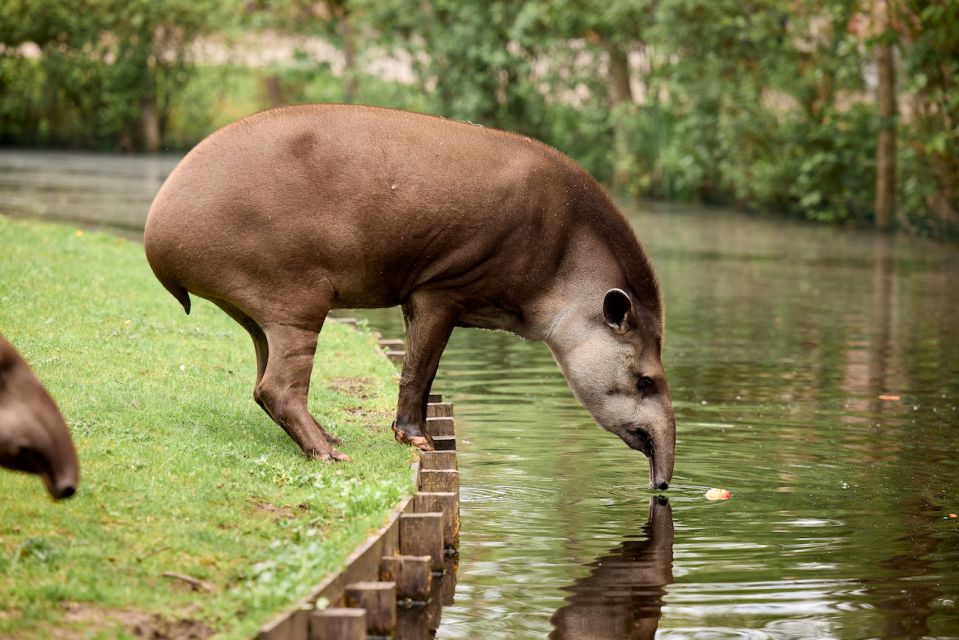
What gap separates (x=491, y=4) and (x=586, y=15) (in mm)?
4070

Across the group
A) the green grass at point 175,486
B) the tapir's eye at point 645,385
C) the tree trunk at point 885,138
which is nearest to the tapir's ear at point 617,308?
the tapir's eye at point 645,385

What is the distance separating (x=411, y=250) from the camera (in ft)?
27.6

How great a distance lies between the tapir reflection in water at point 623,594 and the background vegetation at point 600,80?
1831cm

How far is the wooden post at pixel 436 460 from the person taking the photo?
835 centimetres

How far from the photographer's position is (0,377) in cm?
561

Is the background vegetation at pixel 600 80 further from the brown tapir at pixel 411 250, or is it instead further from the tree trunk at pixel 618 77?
the brown tapir at pixel 411 250

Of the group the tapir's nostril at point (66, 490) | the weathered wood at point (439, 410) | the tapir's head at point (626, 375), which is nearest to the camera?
the tapir's nostril at point (66, 490)

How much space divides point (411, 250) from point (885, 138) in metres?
22.1

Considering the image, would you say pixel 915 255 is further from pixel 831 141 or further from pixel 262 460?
pixel 262 460

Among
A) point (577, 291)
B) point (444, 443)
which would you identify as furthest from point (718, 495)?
point (444, 443)

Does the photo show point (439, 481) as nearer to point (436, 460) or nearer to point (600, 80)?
point (436, 460)

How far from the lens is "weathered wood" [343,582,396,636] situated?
20.4 ft

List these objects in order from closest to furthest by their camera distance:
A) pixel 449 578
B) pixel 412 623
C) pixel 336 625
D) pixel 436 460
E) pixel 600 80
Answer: pixel 336 625 → pixel 412 623 → pixel 449 578 → pixel 436 460 → pixel 600 80

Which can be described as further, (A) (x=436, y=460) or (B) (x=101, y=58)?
(B) (x=101, y=58)
